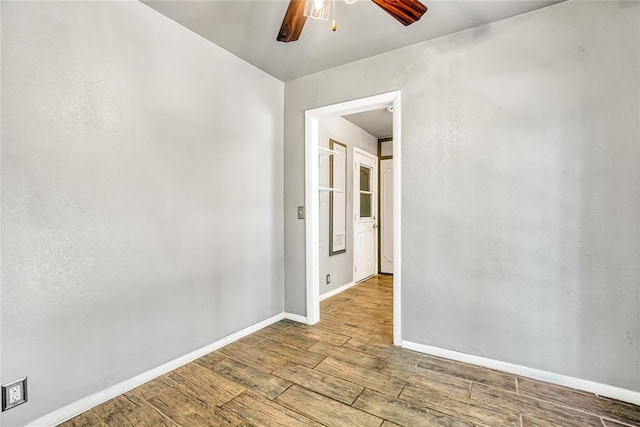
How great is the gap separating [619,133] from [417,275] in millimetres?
1624

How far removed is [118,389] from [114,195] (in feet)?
4.09

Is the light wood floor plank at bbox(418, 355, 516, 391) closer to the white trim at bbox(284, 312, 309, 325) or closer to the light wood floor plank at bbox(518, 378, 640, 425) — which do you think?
the light wood floor plank at bbox(518, 378, 640, 425)

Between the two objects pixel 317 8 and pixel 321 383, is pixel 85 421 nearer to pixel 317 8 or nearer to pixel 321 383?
pixel 321 383

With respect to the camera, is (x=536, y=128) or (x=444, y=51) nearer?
(x=536, y=128)

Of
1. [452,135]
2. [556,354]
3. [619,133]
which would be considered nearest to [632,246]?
[619,133]

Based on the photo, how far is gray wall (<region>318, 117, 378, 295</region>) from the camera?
4059 mm

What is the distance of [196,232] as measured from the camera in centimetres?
244

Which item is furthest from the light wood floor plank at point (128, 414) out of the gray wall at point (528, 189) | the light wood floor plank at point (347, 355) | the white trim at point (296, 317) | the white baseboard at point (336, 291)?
the white baseboard at point (336, 291)

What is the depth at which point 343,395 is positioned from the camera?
1952mm

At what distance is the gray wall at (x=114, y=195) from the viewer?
1602 mm

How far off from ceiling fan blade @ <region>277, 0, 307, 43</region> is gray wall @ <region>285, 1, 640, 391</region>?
123 centimetres

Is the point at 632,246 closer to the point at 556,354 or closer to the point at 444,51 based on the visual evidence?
the point at 556,354

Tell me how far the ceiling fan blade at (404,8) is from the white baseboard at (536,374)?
239cm

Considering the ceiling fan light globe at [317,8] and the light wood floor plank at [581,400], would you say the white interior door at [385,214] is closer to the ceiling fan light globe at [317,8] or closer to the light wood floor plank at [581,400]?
the light wood floor plank at [581,400]
